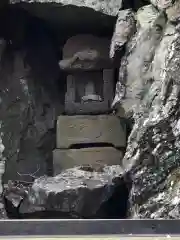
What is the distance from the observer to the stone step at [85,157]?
329cm

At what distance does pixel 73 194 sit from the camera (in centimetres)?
275

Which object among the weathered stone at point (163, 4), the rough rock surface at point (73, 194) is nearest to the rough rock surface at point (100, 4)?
the weathered stone at point (163, 4)

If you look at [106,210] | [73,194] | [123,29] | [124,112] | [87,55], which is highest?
[123,29]

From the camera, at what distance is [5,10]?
3447 millimetres

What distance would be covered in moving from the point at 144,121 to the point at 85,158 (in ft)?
2.66

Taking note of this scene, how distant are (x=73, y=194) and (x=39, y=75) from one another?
4.38 ft

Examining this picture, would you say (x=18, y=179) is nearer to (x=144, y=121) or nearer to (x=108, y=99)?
(x=108, y=99)

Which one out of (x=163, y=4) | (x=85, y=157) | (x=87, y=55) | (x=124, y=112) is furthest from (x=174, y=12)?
(x=85, y=157)

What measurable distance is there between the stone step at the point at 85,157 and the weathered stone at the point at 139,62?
45cm

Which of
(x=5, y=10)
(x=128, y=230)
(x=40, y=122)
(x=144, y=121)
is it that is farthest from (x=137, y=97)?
(x=128, y=230)

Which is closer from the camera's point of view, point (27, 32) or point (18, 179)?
point (18, 179)

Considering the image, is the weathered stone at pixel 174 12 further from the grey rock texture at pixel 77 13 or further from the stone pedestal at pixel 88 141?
the stone pedestal at pixel 88 141

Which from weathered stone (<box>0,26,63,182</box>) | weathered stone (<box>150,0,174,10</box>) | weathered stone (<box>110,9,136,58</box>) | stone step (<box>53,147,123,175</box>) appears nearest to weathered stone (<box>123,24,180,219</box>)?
weathered stone (<box>150,0,174,10</box>)

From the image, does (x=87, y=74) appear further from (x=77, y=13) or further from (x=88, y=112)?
(x=77, y=13)
